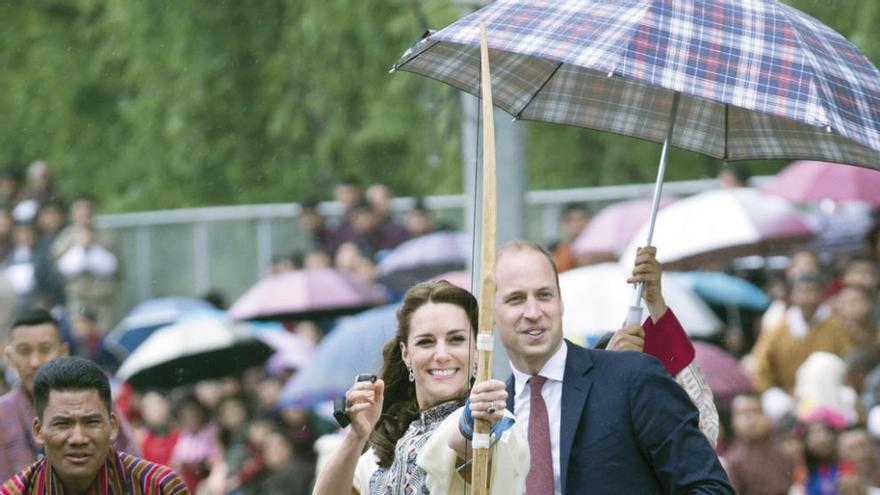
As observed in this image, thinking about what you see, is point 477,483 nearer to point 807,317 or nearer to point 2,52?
point 807,317

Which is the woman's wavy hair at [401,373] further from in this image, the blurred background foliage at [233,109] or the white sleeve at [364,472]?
the blurred background foliage at [233,109]

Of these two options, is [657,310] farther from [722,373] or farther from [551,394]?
[722,373]

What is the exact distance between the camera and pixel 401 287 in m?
14.1

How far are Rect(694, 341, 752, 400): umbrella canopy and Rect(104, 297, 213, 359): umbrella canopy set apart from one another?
5.05 meters

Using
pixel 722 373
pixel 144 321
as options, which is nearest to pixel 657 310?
pixel 722 373

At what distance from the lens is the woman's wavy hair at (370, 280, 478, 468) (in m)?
5.84

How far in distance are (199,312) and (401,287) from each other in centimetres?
208

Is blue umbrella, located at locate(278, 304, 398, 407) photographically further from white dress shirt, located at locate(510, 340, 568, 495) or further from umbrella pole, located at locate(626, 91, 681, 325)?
white dress shirt, located at locate(510, 340, 568, 495)

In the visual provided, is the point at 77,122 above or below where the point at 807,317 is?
above

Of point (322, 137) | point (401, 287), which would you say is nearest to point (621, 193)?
point (401, 287)

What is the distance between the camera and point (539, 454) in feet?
17.6

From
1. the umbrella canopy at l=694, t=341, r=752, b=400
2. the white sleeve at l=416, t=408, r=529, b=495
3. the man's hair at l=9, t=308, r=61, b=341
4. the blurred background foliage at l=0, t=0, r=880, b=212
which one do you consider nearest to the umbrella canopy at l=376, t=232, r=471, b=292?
the blurred background foliage at l=0, t=0, r=880, b=212

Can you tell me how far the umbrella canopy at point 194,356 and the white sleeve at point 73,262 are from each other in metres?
1.53

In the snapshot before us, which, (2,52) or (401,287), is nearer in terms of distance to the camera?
(401,287)
